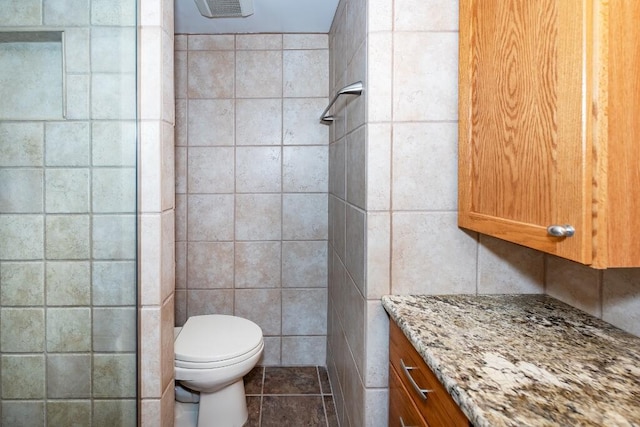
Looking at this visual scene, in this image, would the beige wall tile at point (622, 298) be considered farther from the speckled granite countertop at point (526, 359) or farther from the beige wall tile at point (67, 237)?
the beige wall tile at point (67, 237)

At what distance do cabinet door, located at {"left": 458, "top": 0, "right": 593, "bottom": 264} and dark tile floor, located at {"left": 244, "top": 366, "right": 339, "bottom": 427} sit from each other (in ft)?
4.23

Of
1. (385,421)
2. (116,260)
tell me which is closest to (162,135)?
(116,260)

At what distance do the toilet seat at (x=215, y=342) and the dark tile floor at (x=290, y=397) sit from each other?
0.41 meters

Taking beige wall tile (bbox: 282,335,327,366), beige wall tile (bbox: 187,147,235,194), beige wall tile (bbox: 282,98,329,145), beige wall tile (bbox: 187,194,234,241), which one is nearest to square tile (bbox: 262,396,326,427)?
beige wall tile (bbox: 282,335,327,366)

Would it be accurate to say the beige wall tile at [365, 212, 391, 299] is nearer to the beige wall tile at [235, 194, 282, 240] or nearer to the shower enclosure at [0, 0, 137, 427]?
the shower enclosure at [0, 0, 137, 427]

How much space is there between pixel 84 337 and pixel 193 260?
1171 mm

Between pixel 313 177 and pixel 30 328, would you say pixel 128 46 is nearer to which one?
pixel 30 328

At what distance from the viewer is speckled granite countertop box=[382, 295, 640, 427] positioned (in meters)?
0.56

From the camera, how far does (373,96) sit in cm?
114

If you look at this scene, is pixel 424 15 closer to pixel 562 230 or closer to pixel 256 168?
pixel 562 230

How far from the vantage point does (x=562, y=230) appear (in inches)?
27.0

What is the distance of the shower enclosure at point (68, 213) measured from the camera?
843 millimetres

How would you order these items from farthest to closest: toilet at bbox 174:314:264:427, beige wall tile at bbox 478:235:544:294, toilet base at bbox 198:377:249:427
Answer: toilet base at bbox 198:377:249:427
toilet at bbox 174:314:264:427
beige wall tile at bbox 478:235:544:294

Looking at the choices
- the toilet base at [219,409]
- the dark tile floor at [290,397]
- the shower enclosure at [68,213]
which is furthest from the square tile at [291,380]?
the shower enclosure at [68,213]
